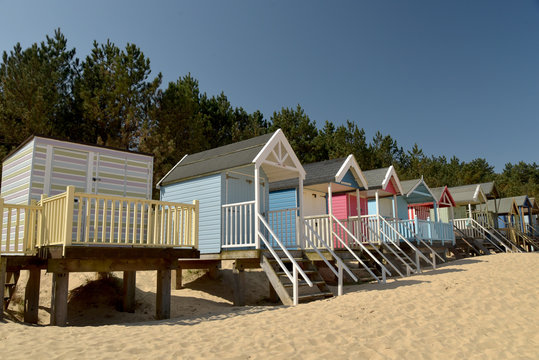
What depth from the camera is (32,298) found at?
9.49m

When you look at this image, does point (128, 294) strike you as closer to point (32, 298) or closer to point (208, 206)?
point (32, 298)

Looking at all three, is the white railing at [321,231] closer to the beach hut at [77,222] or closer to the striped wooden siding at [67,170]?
the beach hut at [77,222]

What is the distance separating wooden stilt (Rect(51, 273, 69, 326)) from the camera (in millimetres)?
7879

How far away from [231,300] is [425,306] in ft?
21.8

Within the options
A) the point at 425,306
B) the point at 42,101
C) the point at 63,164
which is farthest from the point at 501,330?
the point at 42,101

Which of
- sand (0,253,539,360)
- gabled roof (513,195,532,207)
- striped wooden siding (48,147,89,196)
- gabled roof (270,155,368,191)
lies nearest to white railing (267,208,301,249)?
gabled roof (270,155,368,191)

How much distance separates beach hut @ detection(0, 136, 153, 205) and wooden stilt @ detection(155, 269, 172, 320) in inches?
123

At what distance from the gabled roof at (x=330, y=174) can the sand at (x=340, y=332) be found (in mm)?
5087

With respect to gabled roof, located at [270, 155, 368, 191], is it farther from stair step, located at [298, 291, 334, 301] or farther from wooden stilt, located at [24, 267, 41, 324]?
wooden stilt, located at [24, 267, 41, 324]

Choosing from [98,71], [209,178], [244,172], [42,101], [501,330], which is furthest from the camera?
[98,71]

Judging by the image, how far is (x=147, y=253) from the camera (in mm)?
8758

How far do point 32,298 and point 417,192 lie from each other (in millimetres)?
16943

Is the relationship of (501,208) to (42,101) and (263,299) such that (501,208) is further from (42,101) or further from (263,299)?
(42,101)

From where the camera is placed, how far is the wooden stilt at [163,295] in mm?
9205
